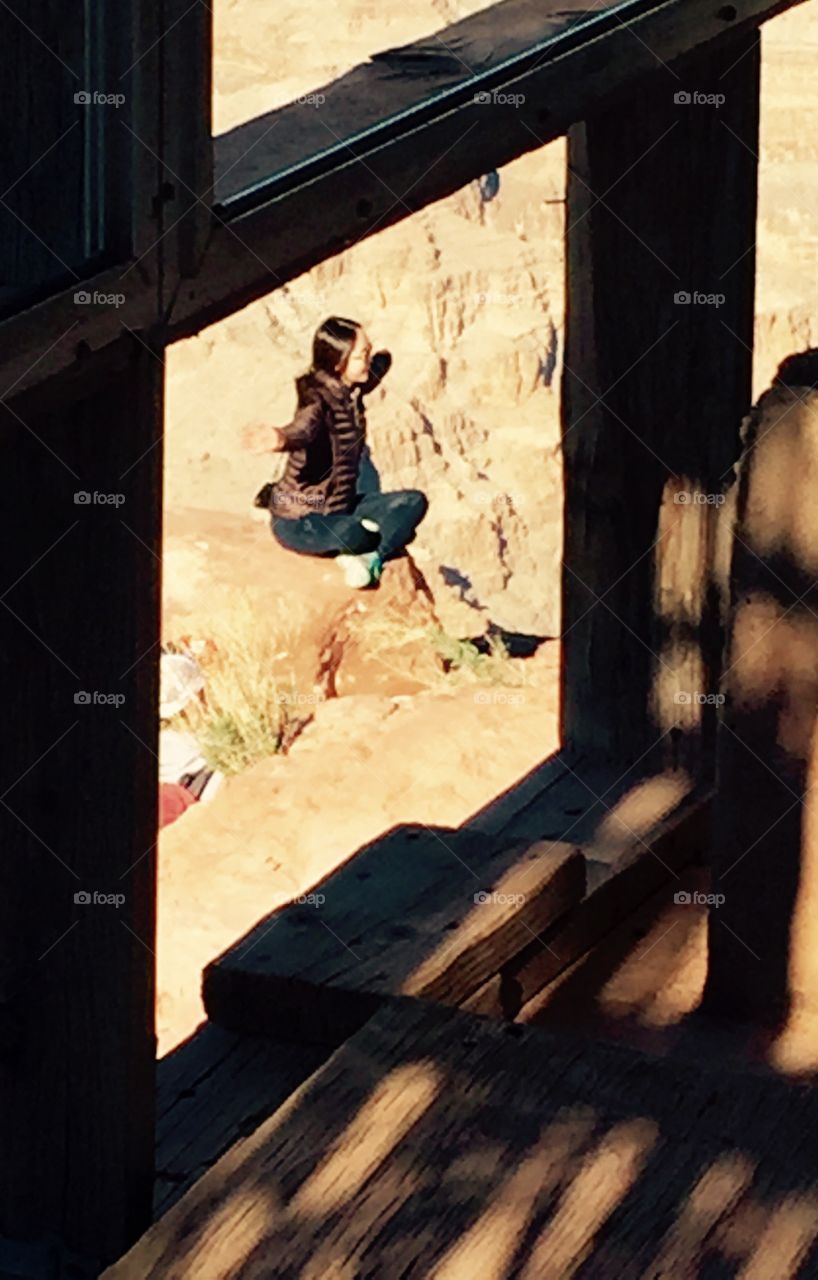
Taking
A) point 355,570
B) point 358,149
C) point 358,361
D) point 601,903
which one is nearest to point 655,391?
point 601,903

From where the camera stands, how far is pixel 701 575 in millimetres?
4699

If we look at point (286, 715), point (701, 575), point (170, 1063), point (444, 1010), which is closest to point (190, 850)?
point (286, 715)

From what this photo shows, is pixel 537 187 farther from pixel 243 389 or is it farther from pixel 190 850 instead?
pixel 190 850

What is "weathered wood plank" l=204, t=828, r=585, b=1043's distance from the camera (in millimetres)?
3000

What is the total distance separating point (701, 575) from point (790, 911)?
6.11ft

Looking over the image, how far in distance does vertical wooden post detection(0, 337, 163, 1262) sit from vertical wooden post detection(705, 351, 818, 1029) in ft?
2.45

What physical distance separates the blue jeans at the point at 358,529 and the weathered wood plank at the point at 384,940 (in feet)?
25.8

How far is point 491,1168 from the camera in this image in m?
2.26

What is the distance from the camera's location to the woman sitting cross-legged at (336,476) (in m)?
11.2

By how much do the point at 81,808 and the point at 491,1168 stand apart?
0.64 metres

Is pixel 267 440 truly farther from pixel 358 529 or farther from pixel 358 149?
pixel 358 149

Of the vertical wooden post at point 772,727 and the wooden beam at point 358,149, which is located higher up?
the wooden beam at point 358,149

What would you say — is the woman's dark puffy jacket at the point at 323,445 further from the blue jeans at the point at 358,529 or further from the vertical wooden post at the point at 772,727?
the vertical wooden post at the point at 772,727

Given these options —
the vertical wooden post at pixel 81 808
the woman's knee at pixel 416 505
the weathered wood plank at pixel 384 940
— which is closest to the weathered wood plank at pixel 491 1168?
the vertical wooden post at pixel 81 808
